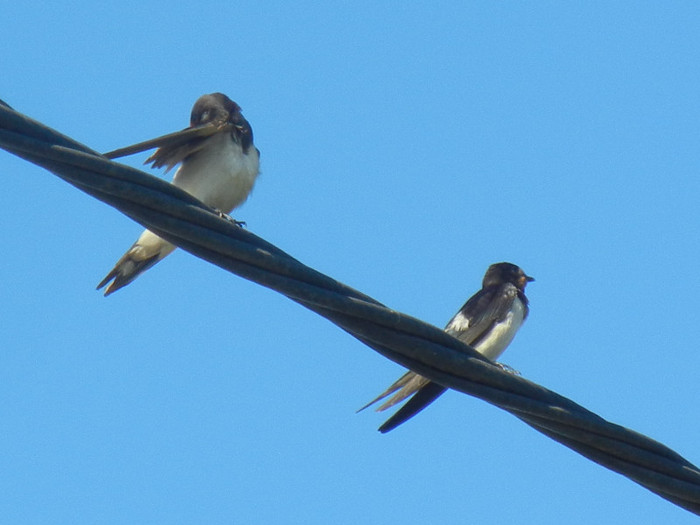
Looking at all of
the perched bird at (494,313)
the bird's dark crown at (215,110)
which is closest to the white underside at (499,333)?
the perched bird at (494,313)

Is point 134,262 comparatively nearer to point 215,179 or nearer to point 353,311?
point 215,179

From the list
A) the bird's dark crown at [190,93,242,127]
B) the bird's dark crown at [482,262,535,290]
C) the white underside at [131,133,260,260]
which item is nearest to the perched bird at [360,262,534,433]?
the bird's dark crown at [482,262,535,290]

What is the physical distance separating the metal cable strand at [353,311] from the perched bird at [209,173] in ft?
9.15

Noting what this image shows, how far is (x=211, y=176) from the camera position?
543 cm

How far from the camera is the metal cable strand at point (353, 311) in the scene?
2.42m

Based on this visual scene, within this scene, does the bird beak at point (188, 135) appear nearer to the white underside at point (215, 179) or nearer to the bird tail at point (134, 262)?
the white underside at point (215, 179)

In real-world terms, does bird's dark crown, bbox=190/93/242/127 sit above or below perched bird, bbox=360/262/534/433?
below

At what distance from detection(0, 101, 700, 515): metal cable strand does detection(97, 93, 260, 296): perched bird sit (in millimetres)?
2788

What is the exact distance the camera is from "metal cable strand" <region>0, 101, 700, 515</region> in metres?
2.42

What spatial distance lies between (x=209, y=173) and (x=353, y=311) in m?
2.95

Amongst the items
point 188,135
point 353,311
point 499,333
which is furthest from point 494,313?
point 353,311

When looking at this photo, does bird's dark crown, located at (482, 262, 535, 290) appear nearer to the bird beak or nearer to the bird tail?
the bird beak

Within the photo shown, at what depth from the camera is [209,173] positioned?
17.8ft

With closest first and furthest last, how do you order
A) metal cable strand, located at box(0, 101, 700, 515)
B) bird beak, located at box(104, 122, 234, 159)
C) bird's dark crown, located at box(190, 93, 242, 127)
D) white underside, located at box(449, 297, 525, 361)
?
metal cable strand, located at box(0, 101, 700, 515) → bird beak, located at box(104, 122, 234, 159) → bird's dark crown, located at box(190, 93, 242, 127) → white underside, located at box(449, 297, 525, 361)
